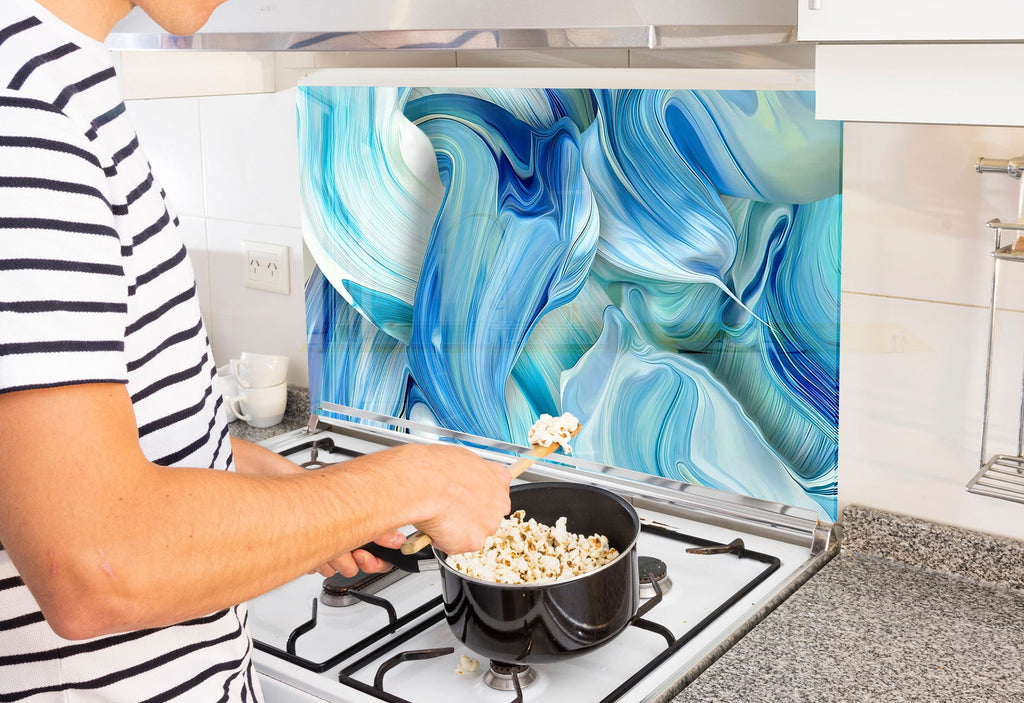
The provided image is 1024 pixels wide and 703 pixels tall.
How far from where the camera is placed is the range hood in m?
0.87

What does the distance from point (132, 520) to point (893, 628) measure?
2.75ft

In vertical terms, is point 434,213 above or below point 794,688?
above

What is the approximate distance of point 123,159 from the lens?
64 cm

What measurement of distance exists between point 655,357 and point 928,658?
0.48 metres

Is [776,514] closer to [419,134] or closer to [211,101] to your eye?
[419,134]

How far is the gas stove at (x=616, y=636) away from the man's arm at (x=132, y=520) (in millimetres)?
413

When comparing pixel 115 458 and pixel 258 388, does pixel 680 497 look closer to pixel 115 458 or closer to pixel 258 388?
pixel 258 388

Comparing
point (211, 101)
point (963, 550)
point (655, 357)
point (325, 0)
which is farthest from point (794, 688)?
point (211, 101)

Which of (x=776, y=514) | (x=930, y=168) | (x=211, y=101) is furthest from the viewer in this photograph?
(x=211, y=101)

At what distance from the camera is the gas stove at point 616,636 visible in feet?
3.35

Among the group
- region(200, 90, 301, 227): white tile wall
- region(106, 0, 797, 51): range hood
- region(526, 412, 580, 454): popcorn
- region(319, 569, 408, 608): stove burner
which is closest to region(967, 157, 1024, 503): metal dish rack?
region(106, 0, 797, 51): range hood

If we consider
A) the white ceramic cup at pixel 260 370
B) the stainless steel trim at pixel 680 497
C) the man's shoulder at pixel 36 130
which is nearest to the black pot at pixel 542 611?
the stainless steel trim at pixel 680 497

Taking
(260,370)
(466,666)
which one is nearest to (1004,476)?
(466,666)

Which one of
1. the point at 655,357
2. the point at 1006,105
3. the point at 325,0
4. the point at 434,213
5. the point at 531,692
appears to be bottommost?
the point at 531,692
